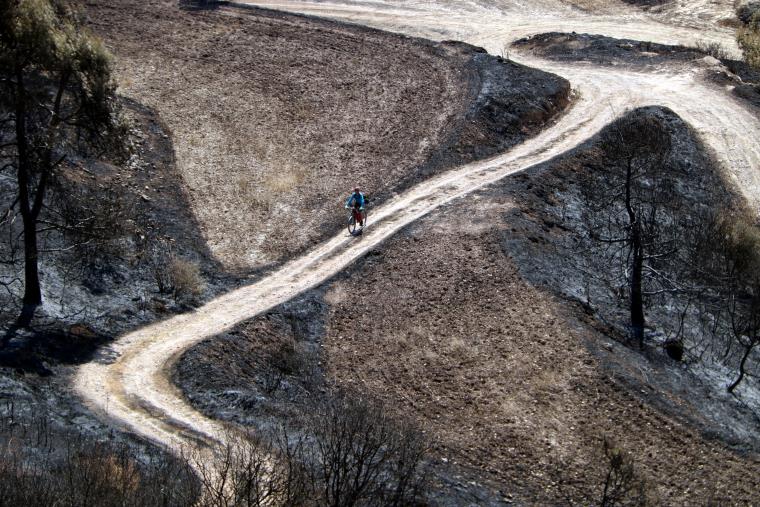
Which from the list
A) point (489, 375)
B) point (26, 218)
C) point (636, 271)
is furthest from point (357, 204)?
point (26, 218)

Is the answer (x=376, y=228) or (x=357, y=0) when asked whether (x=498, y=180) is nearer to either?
(x=376, y=228)

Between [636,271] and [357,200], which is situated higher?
[357,200]

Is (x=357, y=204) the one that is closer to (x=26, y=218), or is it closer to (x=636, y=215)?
(x=636, y=215)

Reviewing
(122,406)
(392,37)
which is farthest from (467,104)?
(122,406)

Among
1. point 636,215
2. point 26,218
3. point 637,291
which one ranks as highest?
point 26,218

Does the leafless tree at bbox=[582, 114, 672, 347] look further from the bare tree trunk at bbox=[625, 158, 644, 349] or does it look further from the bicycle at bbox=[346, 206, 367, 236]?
the bicycle at bbox=[346, 206, 367, 236]

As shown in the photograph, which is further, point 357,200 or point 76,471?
point 357,200

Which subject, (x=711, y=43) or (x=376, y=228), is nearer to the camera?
(x=376, y=228)

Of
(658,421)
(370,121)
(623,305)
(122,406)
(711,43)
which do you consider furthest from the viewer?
(711,43)
